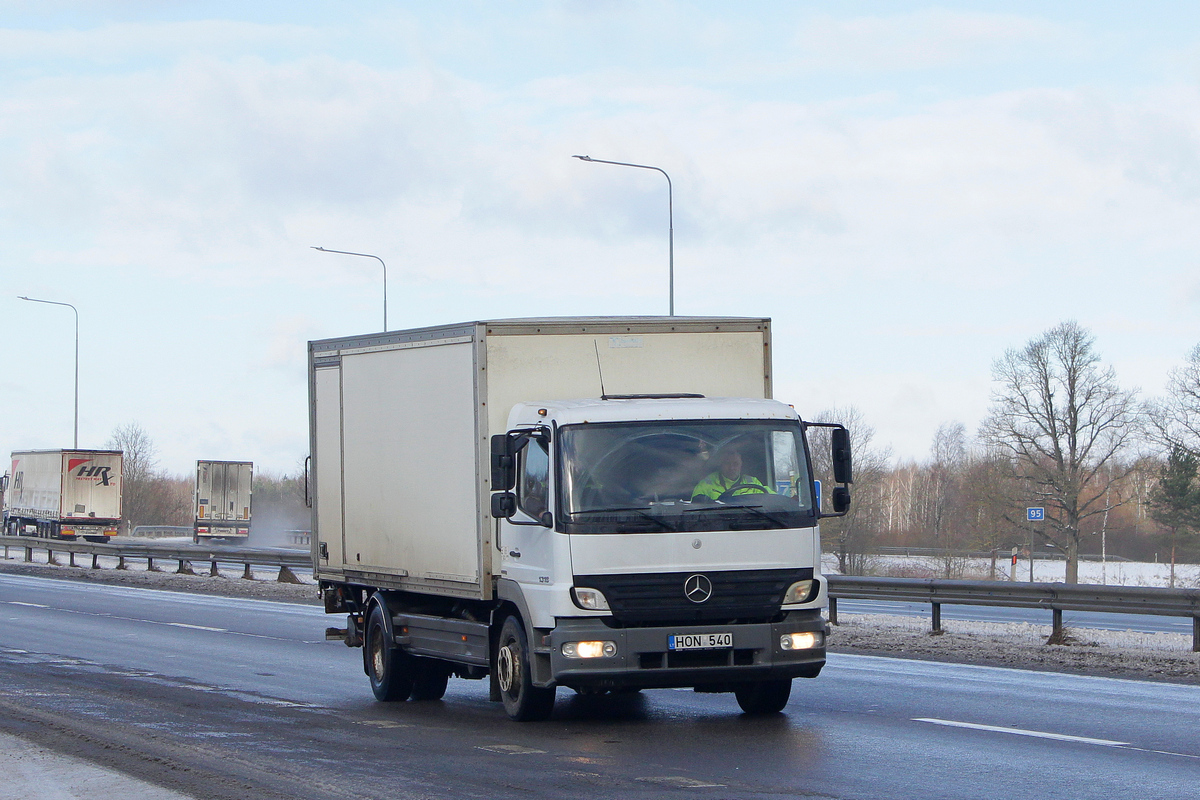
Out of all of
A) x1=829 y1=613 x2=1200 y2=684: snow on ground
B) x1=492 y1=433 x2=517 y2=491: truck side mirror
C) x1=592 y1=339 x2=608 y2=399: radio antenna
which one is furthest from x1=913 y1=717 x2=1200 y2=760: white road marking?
x1=829 y1=613 x2=1200 y2=684: snow on ground

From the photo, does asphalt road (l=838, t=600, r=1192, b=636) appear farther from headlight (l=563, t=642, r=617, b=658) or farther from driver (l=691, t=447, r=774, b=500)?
headlight (l=563, t=642, r=617, b=658)

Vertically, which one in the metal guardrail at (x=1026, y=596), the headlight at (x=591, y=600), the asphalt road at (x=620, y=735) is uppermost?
the headlight at (x=591, y=600)

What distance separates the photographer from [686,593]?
984cm

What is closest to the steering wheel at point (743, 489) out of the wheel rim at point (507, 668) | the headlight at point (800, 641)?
the headlight at point (800, 641)

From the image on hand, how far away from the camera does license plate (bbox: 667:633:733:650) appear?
9836 mm

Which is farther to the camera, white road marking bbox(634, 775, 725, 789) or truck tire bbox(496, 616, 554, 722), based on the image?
truck tire bbox(496, 616, 554, 722)

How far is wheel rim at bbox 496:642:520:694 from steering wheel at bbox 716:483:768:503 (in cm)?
201

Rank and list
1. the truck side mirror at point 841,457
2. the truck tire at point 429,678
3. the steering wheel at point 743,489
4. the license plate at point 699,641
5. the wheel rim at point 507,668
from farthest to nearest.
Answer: the truck tire at point 429,678 → the wheel rim at point 507,668 → the truck side mirror at point 841,457 → the steering wheel at point 743,489 → the license plate at point 699,641

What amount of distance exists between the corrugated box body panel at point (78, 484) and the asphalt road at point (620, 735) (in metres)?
43.7

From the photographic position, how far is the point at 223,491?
194 feet

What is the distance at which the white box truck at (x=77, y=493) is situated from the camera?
57000 millimetres

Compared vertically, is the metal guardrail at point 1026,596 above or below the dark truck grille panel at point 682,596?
below

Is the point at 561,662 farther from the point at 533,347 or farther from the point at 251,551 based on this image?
the point at 251,551

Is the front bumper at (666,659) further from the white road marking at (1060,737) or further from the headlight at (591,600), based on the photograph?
the white road marking at (1060,737)
